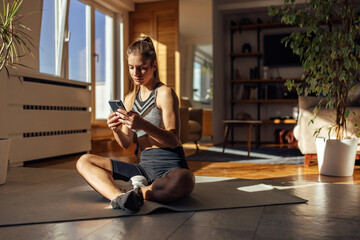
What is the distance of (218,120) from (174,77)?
1.09 metres

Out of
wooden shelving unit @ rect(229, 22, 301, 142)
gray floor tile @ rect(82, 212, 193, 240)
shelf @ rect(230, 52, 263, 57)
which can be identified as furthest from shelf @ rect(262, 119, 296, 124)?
gray floor tile @ rect(82, 212, 193, 240)

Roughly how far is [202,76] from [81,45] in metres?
4.61

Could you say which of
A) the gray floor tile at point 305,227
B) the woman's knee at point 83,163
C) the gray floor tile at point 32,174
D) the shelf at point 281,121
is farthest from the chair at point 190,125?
the gray floor tile at point 305,227

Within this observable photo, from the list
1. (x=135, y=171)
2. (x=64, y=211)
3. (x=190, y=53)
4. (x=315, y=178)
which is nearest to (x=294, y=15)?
(x=315, y=178)

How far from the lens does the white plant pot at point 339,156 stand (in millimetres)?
2680

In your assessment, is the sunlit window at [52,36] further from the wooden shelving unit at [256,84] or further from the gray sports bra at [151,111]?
the wooden shelving unit at [256,84]

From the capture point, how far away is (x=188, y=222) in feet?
4.64

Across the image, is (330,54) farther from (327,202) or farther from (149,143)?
(149,143)

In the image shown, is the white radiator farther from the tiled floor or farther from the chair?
the tiled floor

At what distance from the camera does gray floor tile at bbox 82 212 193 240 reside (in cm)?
124

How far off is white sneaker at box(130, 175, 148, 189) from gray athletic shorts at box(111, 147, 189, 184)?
4cm

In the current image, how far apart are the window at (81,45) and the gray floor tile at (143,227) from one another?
3230mm

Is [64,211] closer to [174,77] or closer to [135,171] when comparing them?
[135,171]

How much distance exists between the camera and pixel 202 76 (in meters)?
9.29
